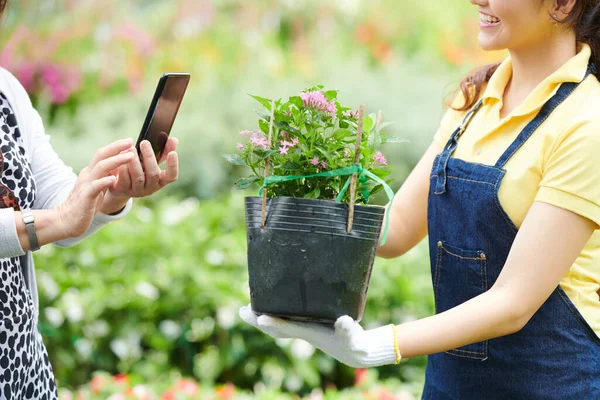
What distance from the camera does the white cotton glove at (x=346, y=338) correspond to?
1.38 meters

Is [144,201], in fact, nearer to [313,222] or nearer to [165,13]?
[165,13]

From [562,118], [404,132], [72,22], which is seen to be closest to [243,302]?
[562,118]

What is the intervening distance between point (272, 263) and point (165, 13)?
5469 millimetres

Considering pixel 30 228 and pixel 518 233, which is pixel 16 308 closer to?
pixel 30 228

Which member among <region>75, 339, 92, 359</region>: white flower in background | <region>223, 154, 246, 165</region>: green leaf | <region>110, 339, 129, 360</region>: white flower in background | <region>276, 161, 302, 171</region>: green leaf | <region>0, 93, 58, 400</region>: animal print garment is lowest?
<region>75, 339, 92, 359</region>: white flower in background

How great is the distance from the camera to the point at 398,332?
143cm

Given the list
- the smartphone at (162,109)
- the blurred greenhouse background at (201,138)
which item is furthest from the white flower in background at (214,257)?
the smartphone at (162,109)

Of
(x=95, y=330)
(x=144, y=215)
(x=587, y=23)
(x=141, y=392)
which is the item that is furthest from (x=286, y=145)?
(x=144, y=215)

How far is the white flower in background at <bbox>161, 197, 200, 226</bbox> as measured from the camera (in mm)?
3861

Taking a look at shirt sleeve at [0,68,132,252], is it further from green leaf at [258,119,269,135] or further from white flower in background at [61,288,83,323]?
white flower in background at [61,288,83,323]

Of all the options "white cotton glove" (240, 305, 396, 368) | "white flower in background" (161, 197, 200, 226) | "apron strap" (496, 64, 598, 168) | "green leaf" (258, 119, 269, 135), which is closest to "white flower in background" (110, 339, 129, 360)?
"white flower in background" (161, 197, 200, 226)

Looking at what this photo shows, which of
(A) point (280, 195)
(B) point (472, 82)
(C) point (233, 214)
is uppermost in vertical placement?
(B) point (472, 82)

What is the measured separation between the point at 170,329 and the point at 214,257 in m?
0.45

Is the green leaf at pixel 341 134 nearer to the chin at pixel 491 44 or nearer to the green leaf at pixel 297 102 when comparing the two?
the green leaf at pixel 297 102
